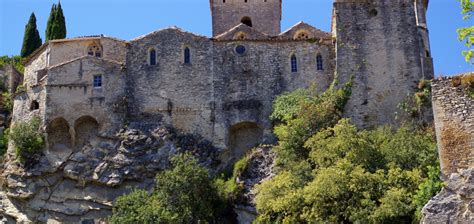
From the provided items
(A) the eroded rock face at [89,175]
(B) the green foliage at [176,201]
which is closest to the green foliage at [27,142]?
(A) the eroded rock face at [89,175]

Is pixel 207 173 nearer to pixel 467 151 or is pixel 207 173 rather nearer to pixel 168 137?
pixel 168 137

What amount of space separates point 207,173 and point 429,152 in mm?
10570

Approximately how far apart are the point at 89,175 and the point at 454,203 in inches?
805

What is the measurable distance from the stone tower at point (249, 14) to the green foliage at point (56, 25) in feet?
38.7

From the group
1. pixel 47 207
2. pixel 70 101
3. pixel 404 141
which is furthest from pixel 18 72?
pixel 404 141

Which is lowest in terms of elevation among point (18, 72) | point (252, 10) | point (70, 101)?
point (70, 101)

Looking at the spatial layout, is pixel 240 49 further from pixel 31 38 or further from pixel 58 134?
pixel 31 38

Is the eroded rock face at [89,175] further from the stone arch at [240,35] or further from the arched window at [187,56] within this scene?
the stone arch at [240,35]

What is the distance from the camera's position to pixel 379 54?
130 feet

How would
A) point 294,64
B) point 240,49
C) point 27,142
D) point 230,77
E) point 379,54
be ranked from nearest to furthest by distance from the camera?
point 27,142, point 379,54, point 230,77, point 294,64, point 240,49

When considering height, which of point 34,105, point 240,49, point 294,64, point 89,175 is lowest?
point 89,175

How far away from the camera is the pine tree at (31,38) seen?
55.4m

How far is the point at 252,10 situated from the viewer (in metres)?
50.3

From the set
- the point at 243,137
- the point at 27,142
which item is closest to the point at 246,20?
the point at 243,137
